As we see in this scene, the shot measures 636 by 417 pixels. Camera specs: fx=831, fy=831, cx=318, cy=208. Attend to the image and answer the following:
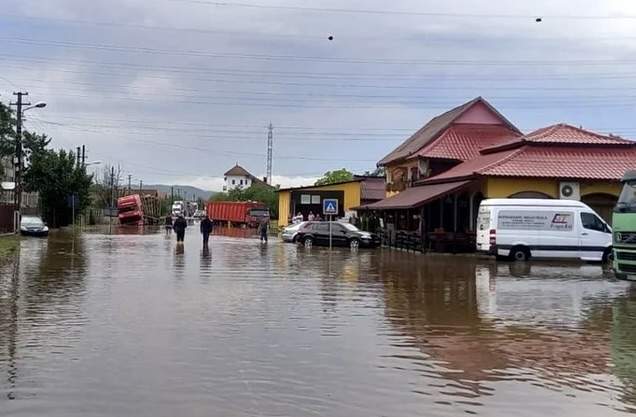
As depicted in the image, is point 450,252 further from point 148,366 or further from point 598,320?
point 148,366

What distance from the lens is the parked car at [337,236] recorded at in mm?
43031

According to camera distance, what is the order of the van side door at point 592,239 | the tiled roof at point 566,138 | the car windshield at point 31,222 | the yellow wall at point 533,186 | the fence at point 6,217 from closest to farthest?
the van side door at point 592,239, the yellow wall at point 533,186, the tiled roof at point 566,138, the car windshield at point 31,222, the fence at point 6,217

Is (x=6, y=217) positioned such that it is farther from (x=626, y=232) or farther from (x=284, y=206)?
(x=626, y=232)

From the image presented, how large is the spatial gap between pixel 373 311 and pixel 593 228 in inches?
758

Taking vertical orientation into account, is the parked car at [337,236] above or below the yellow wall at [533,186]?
below

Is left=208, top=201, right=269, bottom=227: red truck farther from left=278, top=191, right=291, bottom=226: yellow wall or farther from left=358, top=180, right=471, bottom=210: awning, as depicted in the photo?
left=358, top=180, right=471, bottom=210: awning

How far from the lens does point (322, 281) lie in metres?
21.7

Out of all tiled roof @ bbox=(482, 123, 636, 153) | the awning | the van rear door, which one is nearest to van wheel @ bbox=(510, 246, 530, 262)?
the van rear door

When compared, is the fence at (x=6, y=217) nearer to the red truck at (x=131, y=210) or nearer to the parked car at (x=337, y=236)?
the parked car at (x=337, y=236)

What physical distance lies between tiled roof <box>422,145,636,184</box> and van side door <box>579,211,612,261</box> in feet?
18.9

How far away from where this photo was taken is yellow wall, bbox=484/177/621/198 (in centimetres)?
3794

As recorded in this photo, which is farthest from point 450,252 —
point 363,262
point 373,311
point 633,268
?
point 373,311

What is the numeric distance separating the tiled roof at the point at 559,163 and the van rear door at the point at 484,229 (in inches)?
163

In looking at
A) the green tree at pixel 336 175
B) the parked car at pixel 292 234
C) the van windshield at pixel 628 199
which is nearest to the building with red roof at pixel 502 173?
the parked car at pixel 292 234
